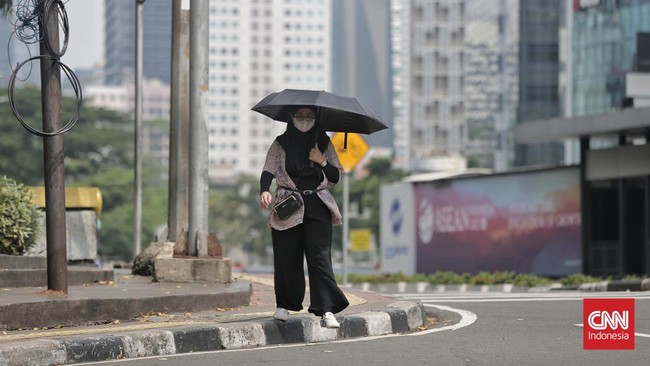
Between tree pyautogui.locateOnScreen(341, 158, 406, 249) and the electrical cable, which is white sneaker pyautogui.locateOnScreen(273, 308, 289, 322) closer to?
the electrical cable

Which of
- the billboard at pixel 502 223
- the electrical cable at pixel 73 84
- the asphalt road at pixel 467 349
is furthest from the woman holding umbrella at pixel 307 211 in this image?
the billboard at pixel 502 223

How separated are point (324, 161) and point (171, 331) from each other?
1.70 m

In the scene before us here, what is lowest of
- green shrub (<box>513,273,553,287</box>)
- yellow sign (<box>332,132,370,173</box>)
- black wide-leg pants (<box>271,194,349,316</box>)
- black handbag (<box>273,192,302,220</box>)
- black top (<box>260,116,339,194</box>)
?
green shrub (<box>513,273,553,287</box>)

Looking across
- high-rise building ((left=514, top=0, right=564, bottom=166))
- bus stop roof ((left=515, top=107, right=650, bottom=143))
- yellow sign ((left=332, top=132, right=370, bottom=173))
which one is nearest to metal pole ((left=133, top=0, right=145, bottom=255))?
yellow sign ((left=332, top=132, right=370, bottom=173))

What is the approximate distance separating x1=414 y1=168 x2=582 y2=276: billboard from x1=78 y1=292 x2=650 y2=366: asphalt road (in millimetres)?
21721

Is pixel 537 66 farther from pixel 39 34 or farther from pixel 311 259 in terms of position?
pixel 311 259

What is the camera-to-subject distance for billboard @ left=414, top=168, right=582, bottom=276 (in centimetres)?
3444

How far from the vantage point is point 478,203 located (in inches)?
1528

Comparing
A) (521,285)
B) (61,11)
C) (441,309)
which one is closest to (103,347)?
(61,11)

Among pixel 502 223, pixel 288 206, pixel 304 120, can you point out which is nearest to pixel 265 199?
pixel 288 206

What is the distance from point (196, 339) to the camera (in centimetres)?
1016

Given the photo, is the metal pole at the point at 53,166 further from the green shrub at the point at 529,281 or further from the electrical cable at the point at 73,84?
the green shrub at the point at 529,281

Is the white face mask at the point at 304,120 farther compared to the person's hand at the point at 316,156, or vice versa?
the white face mask at the point at 304,120

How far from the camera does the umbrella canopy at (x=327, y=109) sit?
34.0 ft
